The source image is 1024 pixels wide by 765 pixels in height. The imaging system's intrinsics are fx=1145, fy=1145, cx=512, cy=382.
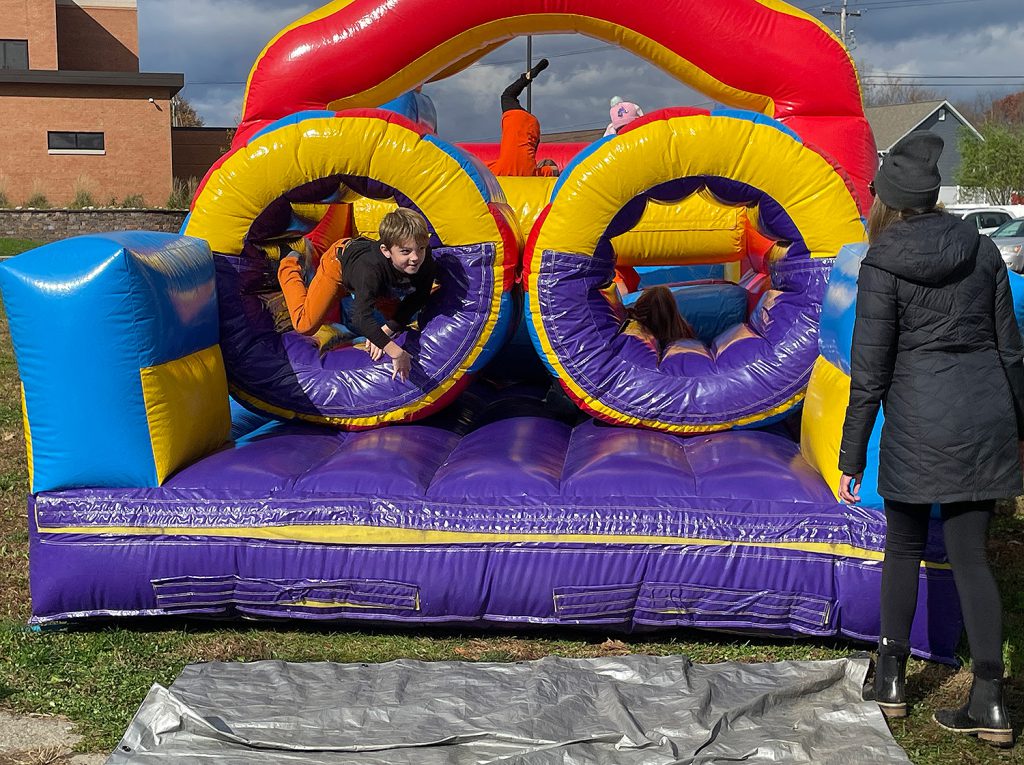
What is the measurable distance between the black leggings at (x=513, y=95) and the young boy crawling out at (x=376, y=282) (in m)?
3.68

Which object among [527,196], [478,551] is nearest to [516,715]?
[478,551]

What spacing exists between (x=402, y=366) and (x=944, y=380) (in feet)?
6.37

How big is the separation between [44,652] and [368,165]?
1.88 meters

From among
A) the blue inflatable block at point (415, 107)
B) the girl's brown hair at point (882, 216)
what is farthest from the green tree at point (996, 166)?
the girl's brown hair at point (882, 216)

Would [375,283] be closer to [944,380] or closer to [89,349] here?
[89,349]

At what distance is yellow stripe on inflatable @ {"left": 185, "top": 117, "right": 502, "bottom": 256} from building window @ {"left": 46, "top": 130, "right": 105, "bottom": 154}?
68.0 ft

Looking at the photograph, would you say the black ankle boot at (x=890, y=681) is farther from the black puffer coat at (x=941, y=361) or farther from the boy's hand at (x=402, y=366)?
the boy's hand at (x=402, y=366)

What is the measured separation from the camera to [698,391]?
4094 millimetres

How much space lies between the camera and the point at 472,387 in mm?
4914

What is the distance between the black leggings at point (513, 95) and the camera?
780cm

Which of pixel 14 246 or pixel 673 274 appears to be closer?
pixel 673 274

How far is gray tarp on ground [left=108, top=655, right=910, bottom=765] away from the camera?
271 cm

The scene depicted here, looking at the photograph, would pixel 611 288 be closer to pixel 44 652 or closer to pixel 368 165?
pixel 368 165

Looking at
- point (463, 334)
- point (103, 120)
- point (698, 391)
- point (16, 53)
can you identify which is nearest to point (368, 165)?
point (463, 334)
